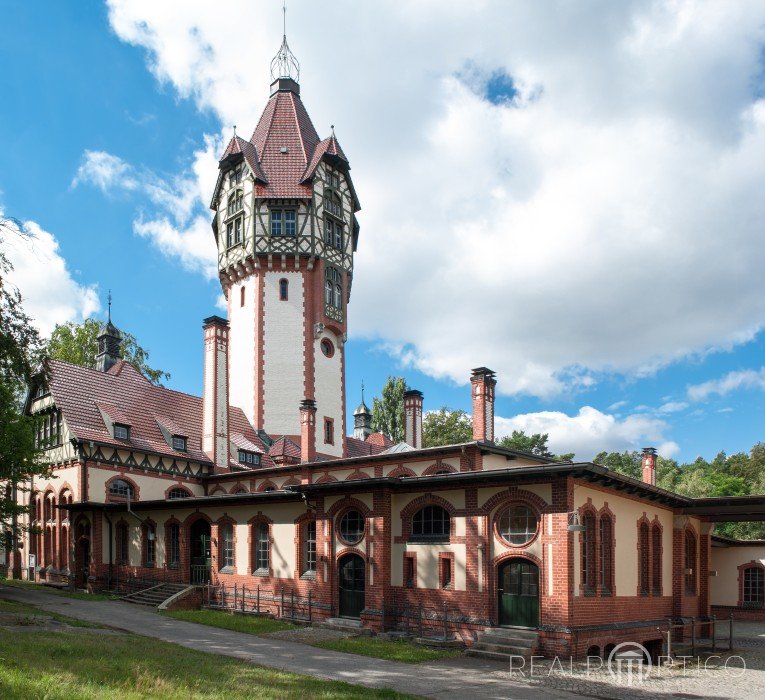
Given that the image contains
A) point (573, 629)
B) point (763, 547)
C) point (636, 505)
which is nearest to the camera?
point (573, 629)

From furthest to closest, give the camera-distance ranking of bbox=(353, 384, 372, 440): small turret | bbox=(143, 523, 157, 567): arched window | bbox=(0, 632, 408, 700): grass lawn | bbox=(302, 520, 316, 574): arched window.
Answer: bbox=(353, 384, 372, 440): small turret → bbox=(143, 523, 157, 567): arched window → bbox=(302, 520, 316, 574): arched window → bbox=(0, 632, 408, 700): grass lawn

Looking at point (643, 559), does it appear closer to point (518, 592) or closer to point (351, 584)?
point (518, 592)

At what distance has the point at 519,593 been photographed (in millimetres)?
18828

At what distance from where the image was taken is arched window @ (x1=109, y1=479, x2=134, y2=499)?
32188 mm

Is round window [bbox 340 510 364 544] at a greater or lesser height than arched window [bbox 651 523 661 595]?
greater

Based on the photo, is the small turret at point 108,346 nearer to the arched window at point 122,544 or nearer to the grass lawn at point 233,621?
the arched window at point 122,544

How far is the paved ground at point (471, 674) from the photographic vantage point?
569 inches

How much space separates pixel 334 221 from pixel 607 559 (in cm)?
2966

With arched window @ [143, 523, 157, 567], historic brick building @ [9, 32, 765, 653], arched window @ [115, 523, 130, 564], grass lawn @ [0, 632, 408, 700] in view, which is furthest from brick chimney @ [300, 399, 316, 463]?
grass lawn @ [0, 632, 408, 700]

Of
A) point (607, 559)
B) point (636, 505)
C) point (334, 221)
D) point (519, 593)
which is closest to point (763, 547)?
point (636, 505)

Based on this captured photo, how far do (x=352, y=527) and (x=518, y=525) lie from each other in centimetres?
542

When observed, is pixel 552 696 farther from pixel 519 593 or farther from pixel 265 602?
pixel 265 602

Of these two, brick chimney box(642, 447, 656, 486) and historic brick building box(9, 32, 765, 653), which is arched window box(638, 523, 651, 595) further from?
brick chimney box(642, 447, 656, 486)

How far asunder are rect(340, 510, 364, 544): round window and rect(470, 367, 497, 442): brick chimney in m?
7.62
